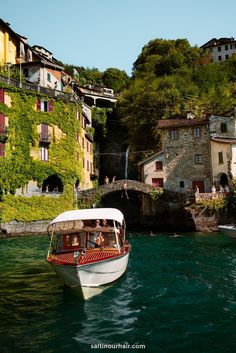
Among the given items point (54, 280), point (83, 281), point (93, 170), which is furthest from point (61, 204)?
point (83, 281)

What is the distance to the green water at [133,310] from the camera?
911cm

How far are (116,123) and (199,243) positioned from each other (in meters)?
36.9

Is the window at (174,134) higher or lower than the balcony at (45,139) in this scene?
higher

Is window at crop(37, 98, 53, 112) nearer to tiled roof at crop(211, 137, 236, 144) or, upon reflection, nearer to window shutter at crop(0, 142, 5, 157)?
window shutter at crop(0, 142, 5, 157)

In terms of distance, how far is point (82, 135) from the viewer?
4659cm

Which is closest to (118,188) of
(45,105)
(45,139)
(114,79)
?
(45,139)

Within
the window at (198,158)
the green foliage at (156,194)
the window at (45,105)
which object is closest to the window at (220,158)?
the window at (198,158)

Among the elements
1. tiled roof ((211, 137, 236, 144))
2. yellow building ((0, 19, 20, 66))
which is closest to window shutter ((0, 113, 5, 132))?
yellow building ((0, 19, 20, 66))

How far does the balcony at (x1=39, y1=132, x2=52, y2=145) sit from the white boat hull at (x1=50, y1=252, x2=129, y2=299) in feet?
89.4

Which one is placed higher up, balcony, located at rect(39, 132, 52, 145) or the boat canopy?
balcony, located at rect(39, 132, 52, 145)

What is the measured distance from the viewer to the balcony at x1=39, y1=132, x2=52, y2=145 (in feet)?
127

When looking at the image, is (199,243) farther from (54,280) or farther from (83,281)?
(83,281)

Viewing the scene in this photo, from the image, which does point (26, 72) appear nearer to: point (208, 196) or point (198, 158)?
point (198, 158)

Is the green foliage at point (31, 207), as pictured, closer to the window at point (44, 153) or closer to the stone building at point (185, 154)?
the window at point (44, 153)
